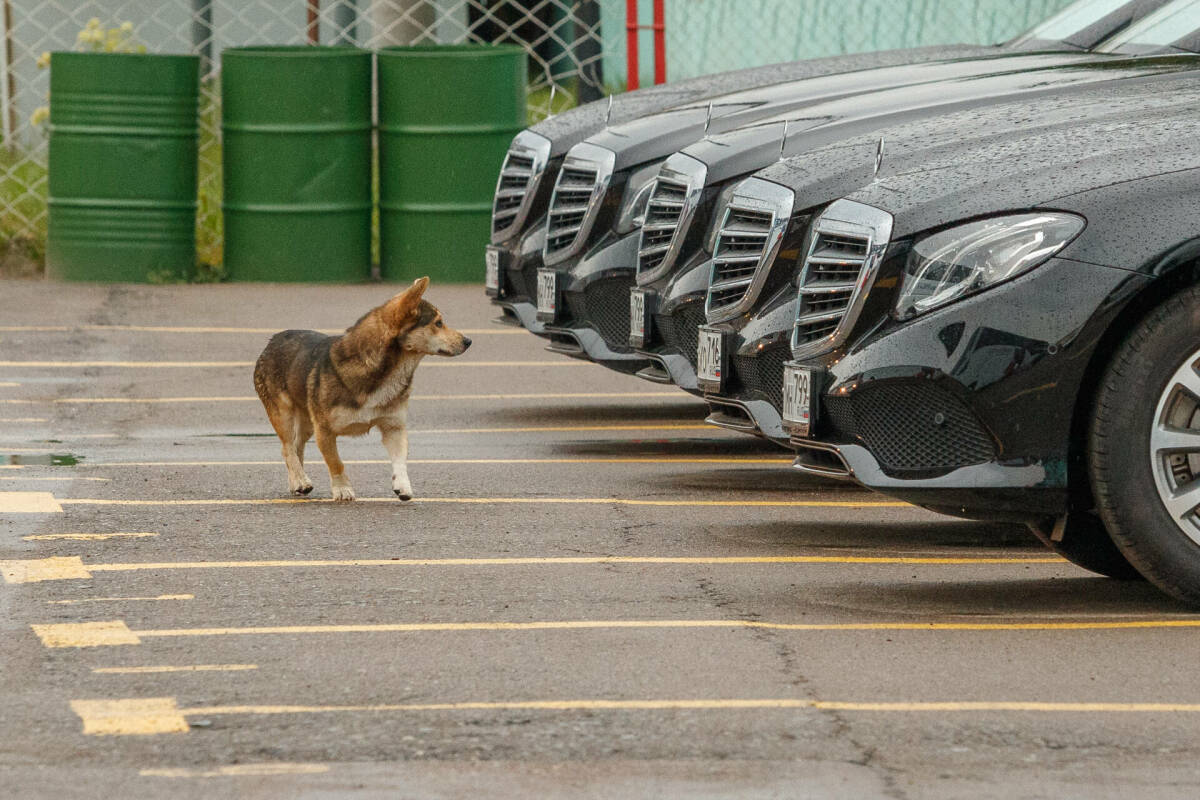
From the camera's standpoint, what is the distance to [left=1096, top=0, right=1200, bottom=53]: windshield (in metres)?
8.35

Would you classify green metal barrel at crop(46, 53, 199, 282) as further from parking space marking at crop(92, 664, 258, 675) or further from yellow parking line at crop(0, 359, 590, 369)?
parking space marking at crop(92, 664, 258, 675)

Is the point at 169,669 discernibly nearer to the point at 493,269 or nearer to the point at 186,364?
the point at 493,269

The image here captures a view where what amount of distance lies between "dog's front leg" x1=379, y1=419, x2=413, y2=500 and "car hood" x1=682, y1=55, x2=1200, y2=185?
144cm

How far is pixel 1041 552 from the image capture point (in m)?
6.75

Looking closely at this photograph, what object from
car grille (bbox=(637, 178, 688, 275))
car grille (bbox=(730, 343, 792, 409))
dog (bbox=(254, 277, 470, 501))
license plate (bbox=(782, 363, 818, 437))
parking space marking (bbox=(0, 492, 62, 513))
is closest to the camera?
license plate (bbox=(782, 363, 818, 437))

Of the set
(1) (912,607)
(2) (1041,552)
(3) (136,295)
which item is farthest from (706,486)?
(3) (136,295)

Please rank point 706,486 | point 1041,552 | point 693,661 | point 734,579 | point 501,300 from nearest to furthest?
point 693,661 < point 734,579 < point 1041,552 < point 706,486 < point 501,300

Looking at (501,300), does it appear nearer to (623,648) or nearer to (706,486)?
(706,486)

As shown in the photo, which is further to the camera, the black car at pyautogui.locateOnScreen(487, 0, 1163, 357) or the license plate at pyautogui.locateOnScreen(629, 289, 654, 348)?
the black car at pyautogui.locateOnScreen(487, 0, 1163, 357)

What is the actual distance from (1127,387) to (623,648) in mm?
1442

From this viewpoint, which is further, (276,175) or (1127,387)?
(276,175)

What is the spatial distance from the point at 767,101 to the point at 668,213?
3.44ft

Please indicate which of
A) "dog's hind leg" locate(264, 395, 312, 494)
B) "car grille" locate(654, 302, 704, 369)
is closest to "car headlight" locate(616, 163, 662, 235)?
"car grille" locate(654, 302, 704, 369)

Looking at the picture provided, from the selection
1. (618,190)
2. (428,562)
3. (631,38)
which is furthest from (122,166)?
(428,562)
